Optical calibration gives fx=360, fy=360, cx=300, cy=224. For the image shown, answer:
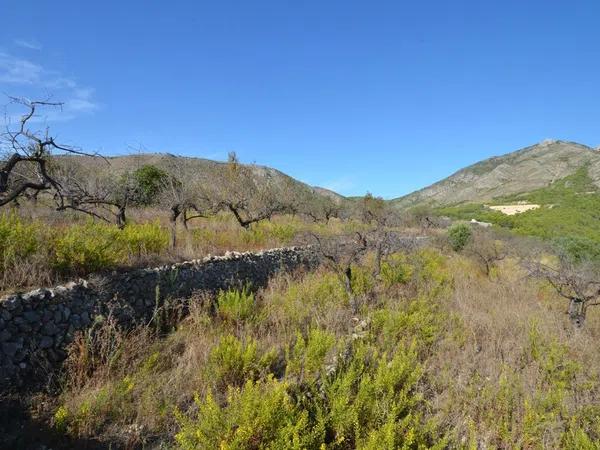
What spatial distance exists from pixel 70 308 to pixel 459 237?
2058 centimetres

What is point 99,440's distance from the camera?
344 cm

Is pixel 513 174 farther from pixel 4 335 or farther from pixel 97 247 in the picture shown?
pixel 4 335

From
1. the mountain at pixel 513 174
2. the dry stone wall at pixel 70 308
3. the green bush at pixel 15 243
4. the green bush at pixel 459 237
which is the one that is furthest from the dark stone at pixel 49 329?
the mountain at pixel 513 174

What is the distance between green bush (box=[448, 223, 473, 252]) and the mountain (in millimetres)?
57482

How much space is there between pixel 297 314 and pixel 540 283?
8.58 meters

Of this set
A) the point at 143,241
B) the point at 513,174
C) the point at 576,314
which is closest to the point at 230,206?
the point at 143,241

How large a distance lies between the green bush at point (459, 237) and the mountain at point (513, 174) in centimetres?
5748

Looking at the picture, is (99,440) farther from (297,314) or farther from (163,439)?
(297,314)

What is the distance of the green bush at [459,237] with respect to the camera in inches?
806

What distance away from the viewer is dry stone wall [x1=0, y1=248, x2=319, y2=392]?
13.5 feet

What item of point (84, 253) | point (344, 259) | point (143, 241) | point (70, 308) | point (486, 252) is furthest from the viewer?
point (486, 252)

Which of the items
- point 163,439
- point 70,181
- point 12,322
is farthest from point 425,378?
point 70,181

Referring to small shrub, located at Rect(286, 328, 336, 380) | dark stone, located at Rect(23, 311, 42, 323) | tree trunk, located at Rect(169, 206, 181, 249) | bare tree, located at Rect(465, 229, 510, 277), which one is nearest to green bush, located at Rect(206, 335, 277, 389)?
small shrub, located at Rect(286, 328, 336, 380)

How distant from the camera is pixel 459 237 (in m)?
21.2
